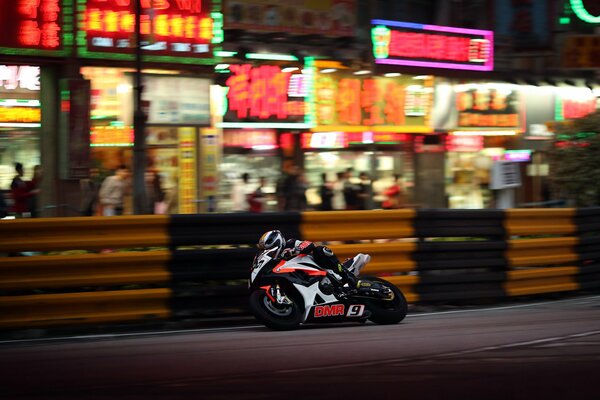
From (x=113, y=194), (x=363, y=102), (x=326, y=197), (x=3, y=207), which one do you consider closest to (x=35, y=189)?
(x=3, y=207)

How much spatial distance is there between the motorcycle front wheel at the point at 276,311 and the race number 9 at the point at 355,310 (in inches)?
20.8

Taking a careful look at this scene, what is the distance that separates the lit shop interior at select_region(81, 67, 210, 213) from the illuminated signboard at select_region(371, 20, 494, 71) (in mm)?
5779

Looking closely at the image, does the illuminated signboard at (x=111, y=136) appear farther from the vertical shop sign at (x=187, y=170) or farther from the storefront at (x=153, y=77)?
the vertical shop sign at (x=187, y=170)

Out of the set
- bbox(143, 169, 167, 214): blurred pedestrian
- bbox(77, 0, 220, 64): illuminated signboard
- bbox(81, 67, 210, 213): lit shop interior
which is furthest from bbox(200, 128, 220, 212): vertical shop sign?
bbox(77, 0, 220, 64): illuminated signboard

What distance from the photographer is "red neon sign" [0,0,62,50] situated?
61.1ft

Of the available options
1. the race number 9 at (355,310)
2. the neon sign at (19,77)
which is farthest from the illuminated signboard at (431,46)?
the race number 9 at (355,310)

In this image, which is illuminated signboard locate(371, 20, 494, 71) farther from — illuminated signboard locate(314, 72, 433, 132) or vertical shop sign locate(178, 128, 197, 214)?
vertical shop sign locate(178, 128, 197, 214)

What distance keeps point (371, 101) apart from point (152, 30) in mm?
7491

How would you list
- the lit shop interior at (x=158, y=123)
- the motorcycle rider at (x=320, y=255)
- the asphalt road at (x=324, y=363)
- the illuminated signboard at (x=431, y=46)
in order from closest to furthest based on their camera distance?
the asphalt road at (x=324, y=363) → the motorcycle rider at (x=320, y=255) → the lit shop interior at (x=158, y=123) → the illuminated signboard at (x=431, y=46)

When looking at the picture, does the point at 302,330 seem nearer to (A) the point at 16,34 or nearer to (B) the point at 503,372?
(B) the point at 503,372

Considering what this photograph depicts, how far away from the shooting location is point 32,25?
1884 centimetres

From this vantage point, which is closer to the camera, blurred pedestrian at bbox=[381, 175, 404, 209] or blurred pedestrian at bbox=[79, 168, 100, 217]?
blurred pedestrian at bbox=[79, 168, 100, 217]

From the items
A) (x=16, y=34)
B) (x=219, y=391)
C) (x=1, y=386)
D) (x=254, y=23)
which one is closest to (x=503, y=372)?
(x=219, y=391)

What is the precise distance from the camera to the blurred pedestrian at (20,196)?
18.5m
